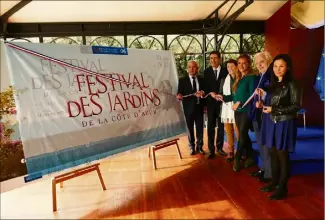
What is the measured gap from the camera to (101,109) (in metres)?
2.49

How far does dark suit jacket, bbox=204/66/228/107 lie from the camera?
11.0 feet

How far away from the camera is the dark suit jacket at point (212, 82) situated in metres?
3.36

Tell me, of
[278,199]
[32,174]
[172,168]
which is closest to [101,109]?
[32,174]

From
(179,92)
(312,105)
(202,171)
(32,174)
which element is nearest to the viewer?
A: (32,174)

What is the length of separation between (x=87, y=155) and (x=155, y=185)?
78cm

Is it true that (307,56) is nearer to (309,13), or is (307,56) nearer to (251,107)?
(309,13)

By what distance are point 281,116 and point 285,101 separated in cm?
13

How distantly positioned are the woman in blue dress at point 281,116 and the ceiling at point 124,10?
2494 mm

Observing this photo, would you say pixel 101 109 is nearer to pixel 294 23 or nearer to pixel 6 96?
pixel 6 96

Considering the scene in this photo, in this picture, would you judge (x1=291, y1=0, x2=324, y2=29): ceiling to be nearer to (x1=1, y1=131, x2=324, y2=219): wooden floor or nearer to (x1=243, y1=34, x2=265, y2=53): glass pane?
(x1=243, y1=34, x2=265, y2=53): glass pane

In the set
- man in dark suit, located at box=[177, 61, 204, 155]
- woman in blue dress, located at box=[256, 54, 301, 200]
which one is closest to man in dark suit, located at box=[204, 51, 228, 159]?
man in dark suit, located at box=[177, 61, 204, 155]

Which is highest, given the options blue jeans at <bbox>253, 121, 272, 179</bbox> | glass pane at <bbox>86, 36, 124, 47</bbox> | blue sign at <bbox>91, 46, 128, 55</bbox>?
glass pane at <bbox>86, 36, 124, 47</bbox>

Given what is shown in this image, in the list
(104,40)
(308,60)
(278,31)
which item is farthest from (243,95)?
(104,40)

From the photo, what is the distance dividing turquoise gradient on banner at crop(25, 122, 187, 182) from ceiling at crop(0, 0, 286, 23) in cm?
218
